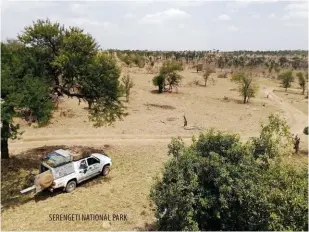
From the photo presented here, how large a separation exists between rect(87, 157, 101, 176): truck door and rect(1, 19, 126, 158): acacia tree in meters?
3.15

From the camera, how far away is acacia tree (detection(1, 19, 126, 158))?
18.0 metres

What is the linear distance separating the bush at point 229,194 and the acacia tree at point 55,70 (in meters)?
10.3

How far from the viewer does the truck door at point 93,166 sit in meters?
18.9

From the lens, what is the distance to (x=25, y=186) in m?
18.1

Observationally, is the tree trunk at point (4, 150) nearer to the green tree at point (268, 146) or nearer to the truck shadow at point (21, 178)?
the truck shadow at point (21, 178)

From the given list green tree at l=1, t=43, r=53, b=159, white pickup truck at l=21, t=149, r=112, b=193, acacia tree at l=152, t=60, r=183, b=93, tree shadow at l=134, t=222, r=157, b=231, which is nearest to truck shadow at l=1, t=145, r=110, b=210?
white pickup truck at l=21, t=149, r=112, b=193

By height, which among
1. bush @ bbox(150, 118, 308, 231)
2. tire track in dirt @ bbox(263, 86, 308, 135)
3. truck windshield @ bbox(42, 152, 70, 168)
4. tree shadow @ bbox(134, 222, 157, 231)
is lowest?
tree shadow @ bbox(134, 222, 157, 231)

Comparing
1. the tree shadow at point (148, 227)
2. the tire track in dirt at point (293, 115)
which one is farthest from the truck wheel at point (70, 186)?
the tire track in dirt at point (293, 115)

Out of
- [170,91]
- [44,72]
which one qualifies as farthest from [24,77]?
[170,91]

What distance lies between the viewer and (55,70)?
21.2 m

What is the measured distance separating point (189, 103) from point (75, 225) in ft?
102

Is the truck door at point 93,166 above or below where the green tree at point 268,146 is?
A: below

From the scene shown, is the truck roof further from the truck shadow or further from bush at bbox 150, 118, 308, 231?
bush at bbox 150, 118, 308, 231

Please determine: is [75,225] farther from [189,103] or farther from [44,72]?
[189,103]
